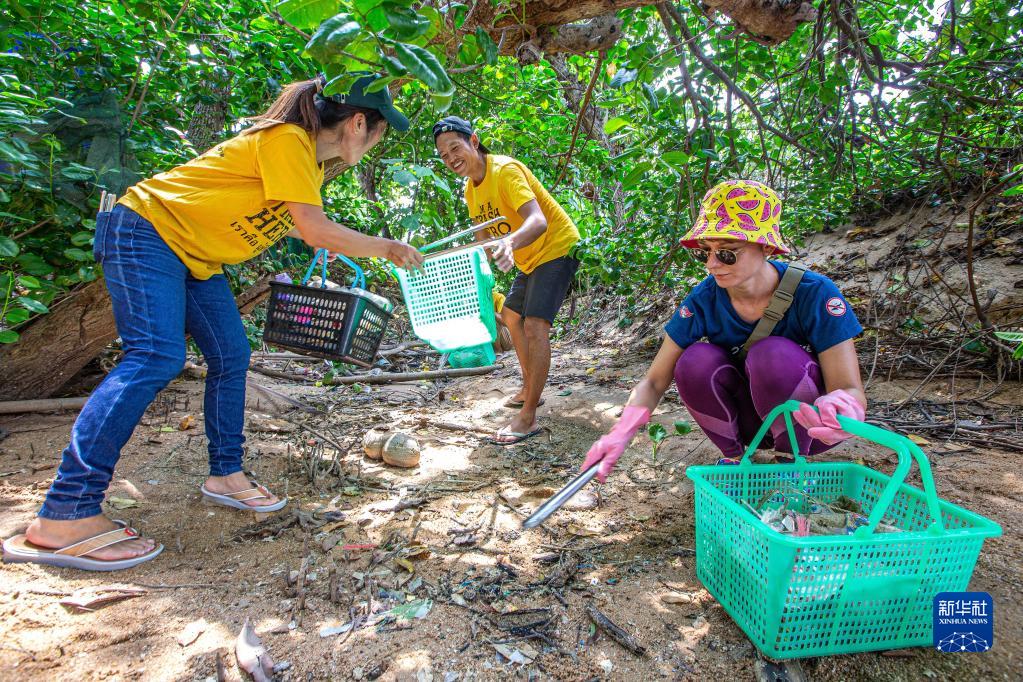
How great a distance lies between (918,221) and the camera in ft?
16.2

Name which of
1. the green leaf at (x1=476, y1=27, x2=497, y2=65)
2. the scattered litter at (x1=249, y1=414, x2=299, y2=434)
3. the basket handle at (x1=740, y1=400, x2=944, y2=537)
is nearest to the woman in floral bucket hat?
the basket handle at (x1=740, y1=400, x2=944, y2=537)

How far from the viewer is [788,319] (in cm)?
187

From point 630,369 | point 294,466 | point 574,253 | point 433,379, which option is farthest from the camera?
point 433,379

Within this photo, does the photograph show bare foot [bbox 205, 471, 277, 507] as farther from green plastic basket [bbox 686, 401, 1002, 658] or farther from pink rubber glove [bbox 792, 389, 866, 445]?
pink rubber glove [bbox 792, 389, 866, 445]

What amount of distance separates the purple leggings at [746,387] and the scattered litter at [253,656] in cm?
148

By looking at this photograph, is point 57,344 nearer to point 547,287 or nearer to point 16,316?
point 16,316

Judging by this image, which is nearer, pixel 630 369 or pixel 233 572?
pixel 233 572

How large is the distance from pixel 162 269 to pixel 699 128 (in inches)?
99.4

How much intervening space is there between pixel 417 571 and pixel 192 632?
640mm

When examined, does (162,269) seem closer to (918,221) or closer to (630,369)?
(630,369)

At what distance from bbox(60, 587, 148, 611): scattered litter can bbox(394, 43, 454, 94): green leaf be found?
1.65m

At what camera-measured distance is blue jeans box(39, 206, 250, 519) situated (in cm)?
174

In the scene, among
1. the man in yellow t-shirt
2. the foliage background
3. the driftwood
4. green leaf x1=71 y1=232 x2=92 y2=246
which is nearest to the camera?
the driftwood

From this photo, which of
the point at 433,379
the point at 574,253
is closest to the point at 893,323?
the point at 574,253
